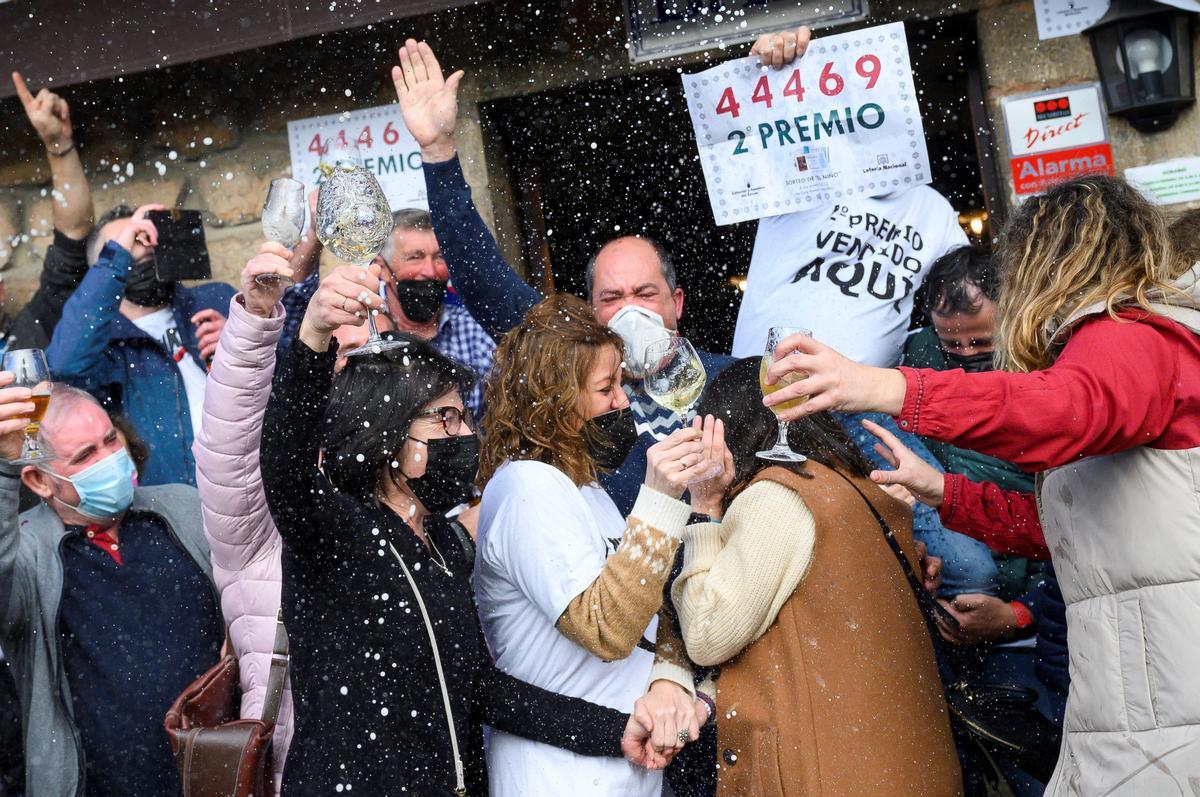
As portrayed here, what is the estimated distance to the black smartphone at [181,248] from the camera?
14.2 feet

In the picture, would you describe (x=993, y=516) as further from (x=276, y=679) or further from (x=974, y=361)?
(x=276, y=679)

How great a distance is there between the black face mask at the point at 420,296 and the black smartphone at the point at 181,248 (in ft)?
2.40

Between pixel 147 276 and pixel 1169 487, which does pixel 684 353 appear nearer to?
pixel 1169 487

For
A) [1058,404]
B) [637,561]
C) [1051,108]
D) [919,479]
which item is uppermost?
[1051,108]

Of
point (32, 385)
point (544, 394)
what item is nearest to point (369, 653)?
point (544, 394)

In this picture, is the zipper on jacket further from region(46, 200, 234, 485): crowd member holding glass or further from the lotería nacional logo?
the lotería nacional logo

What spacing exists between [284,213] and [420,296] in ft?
4.70

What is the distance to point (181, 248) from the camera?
435 cm

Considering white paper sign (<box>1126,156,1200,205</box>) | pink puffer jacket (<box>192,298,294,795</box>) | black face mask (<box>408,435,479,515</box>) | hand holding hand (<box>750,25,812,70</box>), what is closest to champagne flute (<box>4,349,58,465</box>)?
pink puffer jacket (<box>192,298,294,795</box>)

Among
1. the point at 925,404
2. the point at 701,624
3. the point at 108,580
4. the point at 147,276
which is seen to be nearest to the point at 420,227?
the point at 147,276

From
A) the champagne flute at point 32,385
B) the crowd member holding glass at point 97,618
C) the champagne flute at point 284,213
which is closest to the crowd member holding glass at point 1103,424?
the champagne flute at point 284,213

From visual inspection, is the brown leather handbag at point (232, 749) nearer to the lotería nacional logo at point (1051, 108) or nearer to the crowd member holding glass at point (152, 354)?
the crowd member holding glass at point (152, 354)

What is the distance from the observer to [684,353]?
281 centimetres

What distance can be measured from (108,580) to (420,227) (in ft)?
5.50
